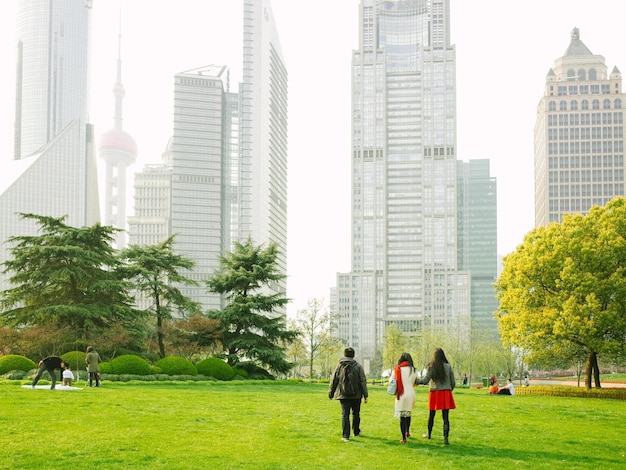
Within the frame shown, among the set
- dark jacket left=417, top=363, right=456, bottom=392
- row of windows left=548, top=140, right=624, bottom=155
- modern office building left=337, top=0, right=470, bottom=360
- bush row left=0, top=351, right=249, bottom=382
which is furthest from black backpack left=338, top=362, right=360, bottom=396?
modern office building left=337, top=0, right=470, bottom=360

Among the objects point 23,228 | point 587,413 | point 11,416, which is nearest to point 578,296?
point 587,413

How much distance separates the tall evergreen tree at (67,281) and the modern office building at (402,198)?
14259cm

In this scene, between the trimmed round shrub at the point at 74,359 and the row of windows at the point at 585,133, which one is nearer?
the trimmed round shrub at the point at 74,359

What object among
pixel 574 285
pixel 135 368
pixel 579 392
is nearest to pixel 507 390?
pixel 579 392

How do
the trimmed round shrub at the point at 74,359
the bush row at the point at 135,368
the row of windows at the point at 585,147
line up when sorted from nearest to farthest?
the bush row at the point at 135,368 → the trimmed round shrub at the point at 74,359 → the row of windows at the point at 585,147

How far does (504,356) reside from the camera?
80.8 meters

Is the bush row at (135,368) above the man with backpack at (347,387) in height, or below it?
below

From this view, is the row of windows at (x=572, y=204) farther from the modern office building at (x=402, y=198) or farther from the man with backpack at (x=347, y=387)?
the man with backpack at (x=347, y=387)

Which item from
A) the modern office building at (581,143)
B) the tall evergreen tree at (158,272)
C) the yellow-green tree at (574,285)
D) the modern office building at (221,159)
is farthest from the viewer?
the modern office building at (221,159)

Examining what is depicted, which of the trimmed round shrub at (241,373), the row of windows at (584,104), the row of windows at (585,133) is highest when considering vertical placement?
the row of windows at (584,104)

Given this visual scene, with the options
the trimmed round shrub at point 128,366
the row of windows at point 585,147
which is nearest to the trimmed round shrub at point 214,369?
the trimmed round shrub at point 128,366

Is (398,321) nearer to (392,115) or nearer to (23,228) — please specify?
(392,115)

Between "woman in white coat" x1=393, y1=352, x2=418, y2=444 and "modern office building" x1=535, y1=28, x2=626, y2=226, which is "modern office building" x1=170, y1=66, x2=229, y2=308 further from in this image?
"woman in white coat" x1=393, y1=352, x2=418, y2=444

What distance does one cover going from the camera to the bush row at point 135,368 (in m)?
33.6
